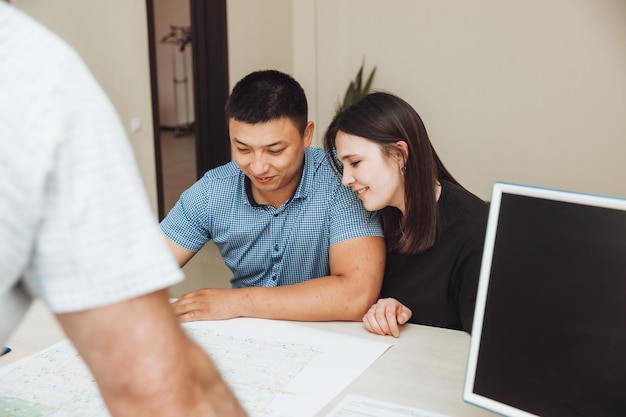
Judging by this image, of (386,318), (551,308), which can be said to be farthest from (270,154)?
(551,308)

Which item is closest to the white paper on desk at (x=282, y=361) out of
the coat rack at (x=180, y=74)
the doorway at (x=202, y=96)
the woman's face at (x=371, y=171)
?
the woman's face at (x=371, y=171)

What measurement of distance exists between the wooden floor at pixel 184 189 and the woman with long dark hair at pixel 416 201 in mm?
594

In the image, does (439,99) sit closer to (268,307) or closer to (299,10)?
(299,10)

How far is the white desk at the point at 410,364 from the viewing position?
1221mm

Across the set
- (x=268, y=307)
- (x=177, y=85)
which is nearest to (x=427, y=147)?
(x=268, y=307)

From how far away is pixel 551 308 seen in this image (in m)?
0.95

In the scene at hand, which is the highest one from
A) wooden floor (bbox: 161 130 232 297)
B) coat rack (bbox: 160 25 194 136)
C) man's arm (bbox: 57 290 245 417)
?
man's arm (bbox: 57 290 245 417)

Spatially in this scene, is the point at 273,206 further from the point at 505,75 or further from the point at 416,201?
the point at 505,75

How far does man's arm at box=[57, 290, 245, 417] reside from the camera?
18.8 inches

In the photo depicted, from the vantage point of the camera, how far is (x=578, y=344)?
3.05ft

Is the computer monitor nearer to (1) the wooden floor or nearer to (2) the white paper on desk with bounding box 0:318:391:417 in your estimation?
(2) the white paper on desk with bounding box 0:318:391:417

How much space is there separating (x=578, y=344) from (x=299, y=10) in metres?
4.58

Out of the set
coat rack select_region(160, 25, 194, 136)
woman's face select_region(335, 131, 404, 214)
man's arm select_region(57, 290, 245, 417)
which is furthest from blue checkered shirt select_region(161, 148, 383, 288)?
coat rack select_region(160, 25, 194, 136)

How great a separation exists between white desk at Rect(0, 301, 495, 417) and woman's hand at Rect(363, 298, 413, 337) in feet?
0.06
